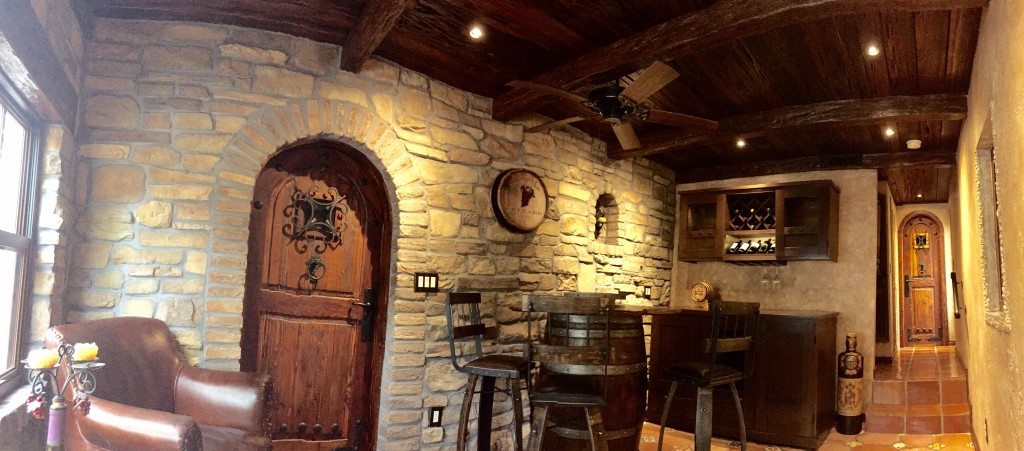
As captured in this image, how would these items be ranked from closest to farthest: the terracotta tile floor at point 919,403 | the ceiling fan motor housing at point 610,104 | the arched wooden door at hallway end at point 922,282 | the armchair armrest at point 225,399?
the armchair armrest at point 225,399 < the ceiling fan motor housing at point 610,104 < the terracotta tile floor at point 919,403 < the arched wooden door at hallway end at point 922,282

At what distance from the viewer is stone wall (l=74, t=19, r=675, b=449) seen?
9.80 ft

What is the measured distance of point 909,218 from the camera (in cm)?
902

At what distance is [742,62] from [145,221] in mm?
3473

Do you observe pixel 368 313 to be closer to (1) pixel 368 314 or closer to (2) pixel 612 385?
(1) pixel 368 314

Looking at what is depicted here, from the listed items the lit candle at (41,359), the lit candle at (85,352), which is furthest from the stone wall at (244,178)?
the lit candle at (41,359)

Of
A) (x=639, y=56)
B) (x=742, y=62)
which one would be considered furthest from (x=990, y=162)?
(x=639, y=56)

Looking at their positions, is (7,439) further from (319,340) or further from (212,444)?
(319,340)

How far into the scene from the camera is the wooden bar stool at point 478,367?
332cm

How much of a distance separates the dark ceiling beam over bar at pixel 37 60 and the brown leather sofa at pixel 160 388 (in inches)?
36.6

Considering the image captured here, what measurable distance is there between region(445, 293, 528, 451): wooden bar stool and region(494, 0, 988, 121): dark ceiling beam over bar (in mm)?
1516

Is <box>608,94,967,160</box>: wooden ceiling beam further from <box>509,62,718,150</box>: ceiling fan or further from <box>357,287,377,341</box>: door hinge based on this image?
<box>357,287,377,341</box>: door hinge

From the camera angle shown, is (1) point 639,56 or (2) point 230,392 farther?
(1) point 639,56

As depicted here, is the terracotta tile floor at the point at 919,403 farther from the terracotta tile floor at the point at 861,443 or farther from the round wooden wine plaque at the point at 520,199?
the round wooden wine plaque at the point at 520,199

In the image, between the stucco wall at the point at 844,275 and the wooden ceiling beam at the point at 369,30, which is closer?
the wooden ceiling beam at the point at 369,30
